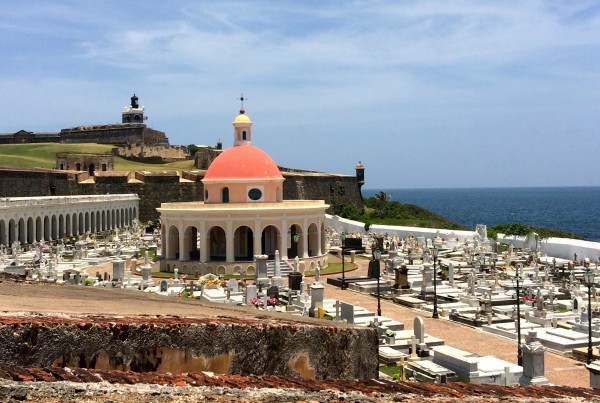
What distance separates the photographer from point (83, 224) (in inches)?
2169

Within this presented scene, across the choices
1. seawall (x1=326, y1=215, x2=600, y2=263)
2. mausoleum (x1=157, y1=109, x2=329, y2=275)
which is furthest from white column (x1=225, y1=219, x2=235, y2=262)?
seawall (x1=326, y1=215, x2=600, y2=263)

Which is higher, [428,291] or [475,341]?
[428,291]

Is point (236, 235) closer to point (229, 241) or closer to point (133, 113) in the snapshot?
point (229, 241)

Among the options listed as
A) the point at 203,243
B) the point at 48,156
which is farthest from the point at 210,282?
the point at 48,156

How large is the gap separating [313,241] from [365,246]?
9021 millimetres

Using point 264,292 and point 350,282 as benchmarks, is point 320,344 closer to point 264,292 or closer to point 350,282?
point 264,292

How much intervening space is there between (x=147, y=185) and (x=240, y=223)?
36009 mm

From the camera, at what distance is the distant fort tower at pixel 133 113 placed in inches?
4409

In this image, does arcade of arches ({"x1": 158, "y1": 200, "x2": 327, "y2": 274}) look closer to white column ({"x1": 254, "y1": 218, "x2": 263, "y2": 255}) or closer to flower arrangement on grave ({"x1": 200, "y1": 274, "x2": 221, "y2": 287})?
white column ({"x1": 254, "y1": 218, "x2": 263, "y2": 255})

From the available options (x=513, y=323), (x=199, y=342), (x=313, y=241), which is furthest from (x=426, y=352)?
(x=313, y=241)

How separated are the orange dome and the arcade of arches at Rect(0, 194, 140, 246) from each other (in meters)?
15.1

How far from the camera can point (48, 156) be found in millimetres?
96312

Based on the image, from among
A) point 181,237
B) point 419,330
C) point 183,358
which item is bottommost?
point 419,330

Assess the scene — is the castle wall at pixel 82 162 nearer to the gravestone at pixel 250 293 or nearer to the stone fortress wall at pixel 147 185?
the stone fortress wall at pixel 147 185
